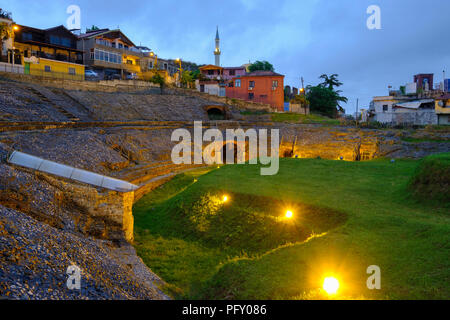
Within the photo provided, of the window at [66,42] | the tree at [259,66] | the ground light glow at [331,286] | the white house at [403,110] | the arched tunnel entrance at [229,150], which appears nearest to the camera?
the ground light glow at [331,286]

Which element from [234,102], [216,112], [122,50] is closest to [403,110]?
[234,102]

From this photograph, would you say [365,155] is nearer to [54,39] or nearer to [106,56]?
[106,56]

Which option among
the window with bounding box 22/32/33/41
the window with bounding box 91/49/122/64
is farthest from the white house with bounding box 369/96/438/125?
the window with bounding box 22/32/33/41

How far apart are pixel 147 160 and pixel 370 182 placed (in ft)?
54.0

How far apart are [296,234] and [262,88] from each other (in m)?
43.1

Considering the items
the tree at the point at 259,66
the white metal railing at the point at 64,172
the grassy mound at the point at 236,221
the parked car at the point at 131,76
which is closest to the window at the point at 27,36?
the parked car at the point at 131,76

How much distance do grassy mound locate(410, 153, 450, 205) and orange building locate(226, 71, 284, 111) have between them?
40.0m

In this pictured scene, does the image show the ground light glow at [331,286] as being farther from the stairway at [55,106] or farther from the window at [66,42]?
the window at [66,42]

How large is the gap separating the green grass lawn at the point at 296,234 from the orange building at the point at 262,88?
103ft

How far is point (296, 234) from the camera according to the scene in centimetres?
1334

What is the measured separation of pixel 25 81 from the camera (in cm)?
3067

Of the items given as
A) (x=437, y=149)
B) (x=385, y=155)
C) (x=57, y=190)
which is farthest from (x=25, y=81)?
(x=437, y=149)

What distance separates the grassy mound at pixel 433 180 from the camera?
43.7 feet

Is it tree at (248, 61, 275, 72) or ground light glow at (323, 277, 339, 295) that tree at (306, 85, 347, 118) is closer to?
tree at (248, 61, 275, 72)
